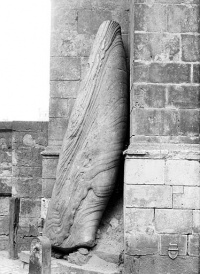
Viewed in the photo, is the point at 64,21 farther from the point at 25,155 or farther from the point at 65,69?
the point at 25,155

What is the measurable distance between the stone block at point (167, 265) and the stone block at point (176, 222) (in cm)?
26

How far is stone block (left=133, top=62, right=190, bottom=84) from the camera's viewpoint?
16.0 feet

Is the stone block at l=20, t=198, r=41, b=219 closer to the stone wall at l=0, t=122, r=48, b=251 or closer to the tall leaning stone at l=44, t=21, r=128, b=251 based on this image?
the stone wall at l=0, t=122, r=48, b=251

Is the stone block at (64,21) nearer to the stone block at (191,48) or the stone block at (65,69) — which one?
the stone block at (65,69)

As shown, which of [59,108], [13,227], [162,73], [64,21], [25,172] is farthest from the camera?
[25,172]

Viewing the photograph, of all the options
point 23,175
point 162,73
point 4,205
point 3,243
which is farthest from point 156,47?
point 3,243

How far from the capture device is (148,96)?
4.88 meters

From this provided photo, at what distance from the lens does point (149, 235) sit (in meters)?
4.72

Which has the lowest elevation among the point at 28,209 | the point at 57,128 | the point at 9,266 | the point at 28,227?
the point at 9,266

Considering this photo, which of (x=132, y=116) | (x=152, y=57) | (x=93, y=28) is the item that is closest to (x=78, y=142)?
(x=132, y=116)

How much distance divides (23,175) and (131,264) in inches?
134

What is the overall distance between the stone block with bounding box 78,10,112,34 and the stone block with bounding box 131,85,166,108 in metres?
2.07

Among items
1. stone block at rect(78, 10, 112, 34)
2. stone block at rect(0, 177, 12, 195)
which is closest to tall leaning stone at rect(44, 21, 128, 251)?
stone block at rect(78, 10, 112, 34)

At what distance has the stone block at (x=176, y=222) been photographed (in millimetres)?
4695
